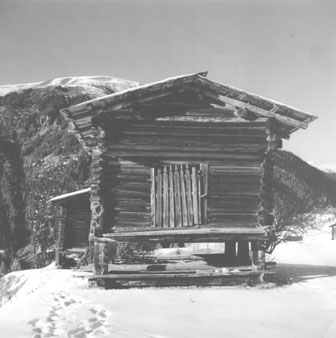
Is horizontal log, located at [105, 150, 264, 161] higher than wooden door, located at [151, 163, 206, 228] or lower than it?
higher

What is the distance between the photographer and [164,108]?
10648 mm

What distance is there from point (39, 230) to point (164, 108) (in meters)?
29.4

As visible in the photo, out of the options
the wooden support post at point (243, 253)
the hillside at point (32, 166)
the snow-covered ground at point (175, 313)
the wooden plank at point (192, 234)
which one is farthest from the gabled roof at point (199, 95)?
the hillside at point (32, 166)

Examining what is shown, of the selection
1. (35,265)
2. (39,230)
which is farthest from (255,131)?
(39,230)

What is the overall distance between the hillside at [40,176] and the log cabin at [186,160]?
61.0 ft

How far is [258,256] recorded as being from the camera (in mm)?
10422

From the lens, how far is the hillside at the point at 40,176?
36.3 m

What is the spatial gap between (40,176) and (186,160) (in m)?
34.6

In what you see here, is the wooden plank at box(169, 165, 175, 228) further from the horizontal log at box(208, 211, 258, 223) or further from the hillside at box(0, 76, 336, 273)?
the hillside at box(0, 76, 336, 273)

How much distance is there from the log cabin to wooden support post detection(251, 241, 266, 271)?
0.02 m

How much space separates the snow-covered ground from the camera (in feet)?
17.9

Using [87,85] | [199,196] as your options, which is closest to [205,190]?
[199,196]

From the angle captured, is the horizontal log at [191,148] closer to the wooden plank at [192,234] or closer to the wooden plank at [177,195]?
the wooden plank at [177,195]

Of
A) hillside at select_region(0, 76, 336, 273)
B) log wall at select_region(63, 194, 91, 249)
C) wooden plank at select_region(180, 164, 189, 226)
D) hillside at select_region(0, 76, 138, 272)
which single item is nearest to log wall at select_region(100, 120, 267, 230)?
wooden plank at select_region(180, 164, 189, 226)
